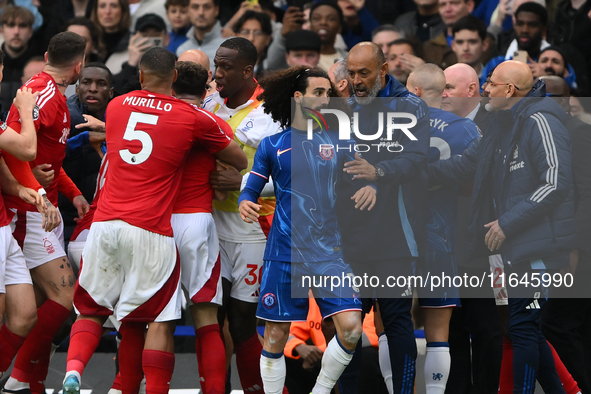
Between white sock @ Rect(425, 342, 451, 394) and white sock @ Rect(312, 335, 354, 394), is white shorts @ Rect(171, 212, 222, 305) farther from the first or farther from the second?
white sock @ Rect(425, 342, 451, 394)

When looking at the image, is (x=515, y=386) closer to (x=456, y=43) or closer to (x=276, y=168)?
(x=276, y=168)

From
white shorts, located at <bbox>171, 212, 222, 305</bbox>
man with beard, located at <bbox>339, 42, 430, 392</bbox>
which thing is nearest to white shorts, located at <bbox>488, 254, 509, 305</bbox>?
man with beard, located at <bbox>339, 42, 430, 392</bbox>

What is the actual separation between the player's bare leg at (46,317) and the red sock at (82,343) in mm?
578

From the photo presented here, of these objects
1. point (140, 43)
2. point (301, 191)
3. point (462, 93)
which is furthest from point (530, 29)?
point (301, 191)

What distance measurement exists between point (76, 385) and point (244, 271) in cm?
140

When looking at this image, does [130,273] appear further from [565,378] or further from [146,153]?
[565,378]

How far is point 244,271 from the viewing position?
543 centimetres

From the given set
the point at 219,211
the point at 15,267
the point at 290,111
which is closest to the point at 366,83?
the point at 290,111

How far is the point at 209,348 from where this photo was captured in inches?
198

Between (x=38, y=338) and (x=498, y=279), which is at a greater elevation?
(x=498, y=279)

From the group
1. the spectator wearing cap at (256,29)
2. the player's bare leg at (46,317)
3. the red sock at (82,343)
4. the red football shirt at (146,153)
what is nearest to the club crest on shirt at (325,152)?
the red football shirt at (146,153)

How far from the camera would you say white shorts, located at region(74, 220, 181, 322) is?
4797 mm

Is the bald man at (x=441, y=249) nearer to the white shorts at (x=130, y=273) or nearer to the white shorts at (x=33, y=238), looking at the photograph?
the white shorts at (x=130, y=273)

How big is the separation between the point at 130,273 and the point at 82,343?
52 cm
